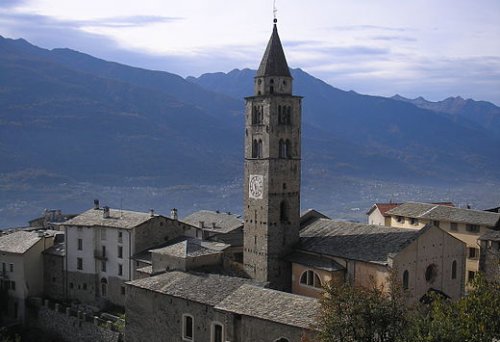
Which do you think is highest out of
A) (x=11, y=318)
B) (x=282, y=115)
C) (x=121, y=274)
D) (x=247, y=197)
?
(x=282, y=115)

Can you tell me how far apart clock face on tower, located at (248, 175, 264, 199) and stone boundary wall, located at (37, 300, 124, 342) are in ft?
49.5

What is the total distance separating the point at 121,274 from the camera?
61.9 metres

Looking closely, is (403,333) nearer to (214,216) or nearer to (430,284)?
(430,284)

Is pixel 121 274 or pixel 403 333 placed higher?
pixel 403 333

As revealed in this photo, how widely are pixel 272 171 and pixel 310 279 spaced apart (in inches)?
351

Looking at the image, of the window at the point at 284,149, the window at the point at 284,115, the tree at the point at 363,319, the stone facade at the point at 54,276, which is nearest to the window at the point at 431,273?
the window at the point at 284,149

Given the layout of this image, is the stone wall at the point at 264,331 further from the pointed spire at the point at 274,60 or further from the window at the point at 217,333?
the pointed spire at the point at 274,60

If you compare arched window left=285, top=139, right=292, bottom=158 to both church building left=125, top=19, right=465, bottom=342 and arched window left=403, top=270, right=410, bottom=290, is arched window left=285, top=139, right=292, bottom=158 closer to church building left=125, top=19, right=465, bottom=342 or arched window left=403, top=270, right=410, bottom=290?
church building left=125, top=19, right=465, bottom=342

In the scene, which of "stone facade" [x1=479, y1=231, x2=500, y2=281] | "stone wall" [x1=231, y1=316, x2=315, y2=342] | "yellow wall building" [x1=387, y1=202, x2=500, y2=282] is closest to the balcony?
"stone wall" [x1=231, y1=316, x2=315, y2=342]

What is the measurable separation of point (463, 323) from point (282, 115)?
2815 cm

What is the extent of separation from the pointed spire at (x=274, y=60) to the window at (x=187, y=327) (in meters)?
20.7

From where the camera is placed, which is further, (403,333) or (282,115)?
(282,115)

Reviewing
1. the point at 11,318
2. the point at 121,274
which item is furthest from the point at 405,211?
the point at 11,318

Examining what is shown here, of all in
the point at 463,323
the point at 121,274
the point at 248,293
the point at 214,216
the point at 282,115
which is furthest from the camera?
the point at 214,216
